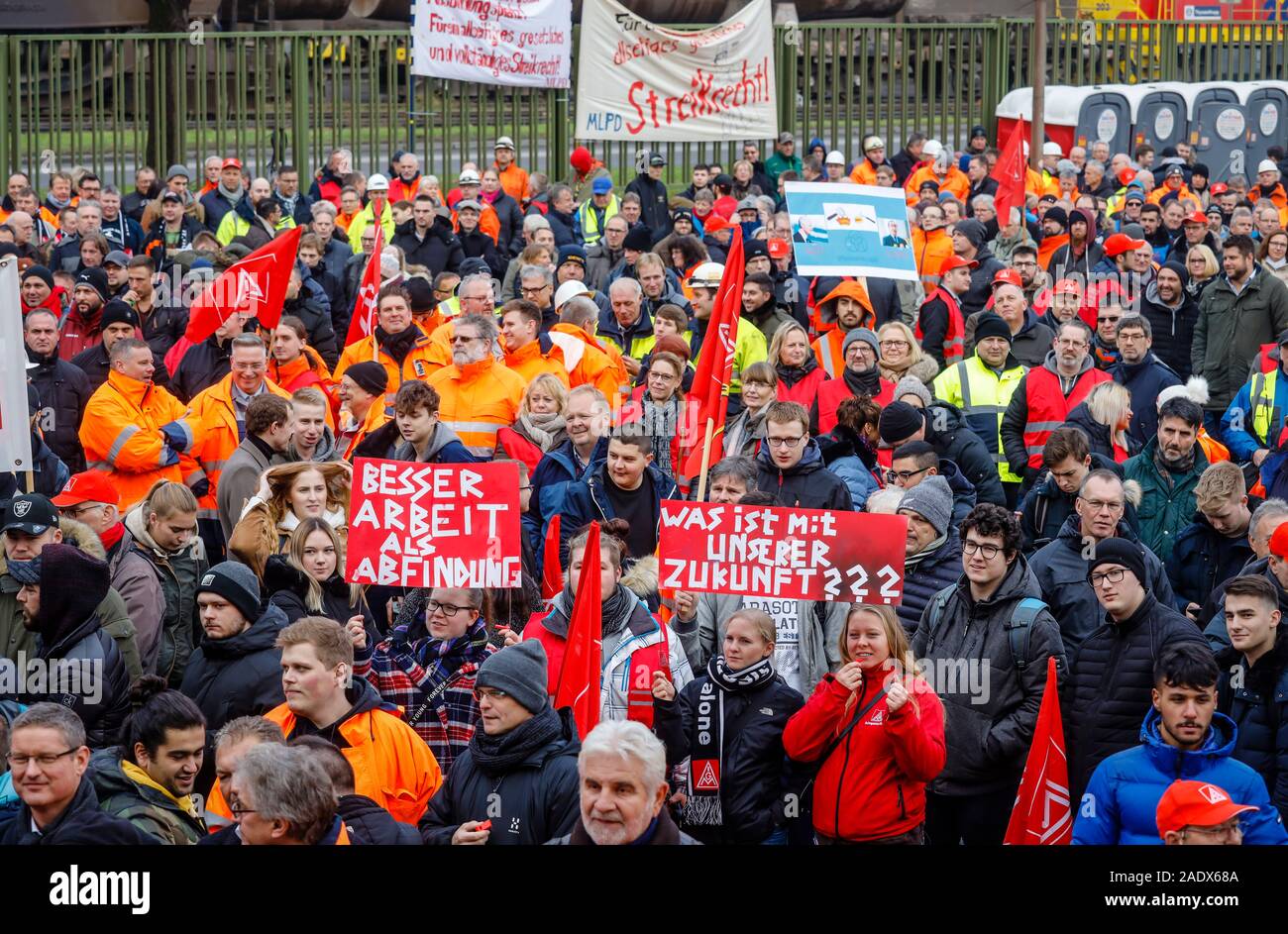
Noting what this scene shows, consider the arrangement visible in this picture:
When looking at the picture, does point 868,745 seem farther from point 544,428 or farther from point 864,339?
point 864,339

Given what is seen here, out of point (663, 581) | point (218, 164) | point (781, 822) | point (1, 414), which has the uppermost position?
point (218, 164)

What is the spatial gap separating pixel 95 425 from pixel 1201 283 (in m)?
7.60

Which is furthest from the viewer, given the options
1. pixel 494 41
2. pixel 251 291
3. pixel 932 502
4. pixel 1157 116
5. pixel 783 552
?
pixel 1157 116

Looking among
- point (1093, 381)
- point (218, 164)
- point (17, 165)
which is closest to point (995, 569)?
point (1093, 381)

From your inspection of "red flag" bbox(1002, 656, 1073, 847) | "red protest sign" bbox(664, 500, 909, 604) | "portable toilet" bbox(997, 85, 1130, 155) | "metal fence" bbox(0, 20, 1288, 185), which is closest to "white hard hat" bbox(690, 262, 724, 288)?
"red protest sign" bbox(664, 500, 909, 604)

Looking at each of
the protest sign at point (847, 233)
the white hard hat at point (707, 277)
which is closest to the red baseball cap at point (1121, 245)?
the protest sign at point (847, 233)

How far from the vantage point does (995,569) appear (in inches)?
258

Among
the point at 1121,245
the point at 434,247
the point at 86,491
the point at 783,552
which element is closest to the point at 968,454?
the point at 783,552

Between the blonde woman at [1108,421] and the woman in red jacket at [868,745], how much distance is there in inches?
129

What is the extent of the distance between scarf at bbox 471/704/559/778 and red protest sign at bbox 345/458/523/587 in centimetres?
147

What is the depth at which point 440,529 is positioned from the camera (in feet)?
22.6

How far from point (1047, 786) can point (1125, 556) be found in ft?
3.10

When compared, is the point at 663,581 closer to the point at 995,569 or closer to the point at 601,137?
the point at 995,569

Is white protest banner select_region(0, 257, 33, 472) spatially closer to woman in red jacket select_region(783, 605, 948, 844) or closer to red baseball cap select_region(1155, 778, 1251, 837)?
woman in red jacket select_region(783, 605, 948, 844)
